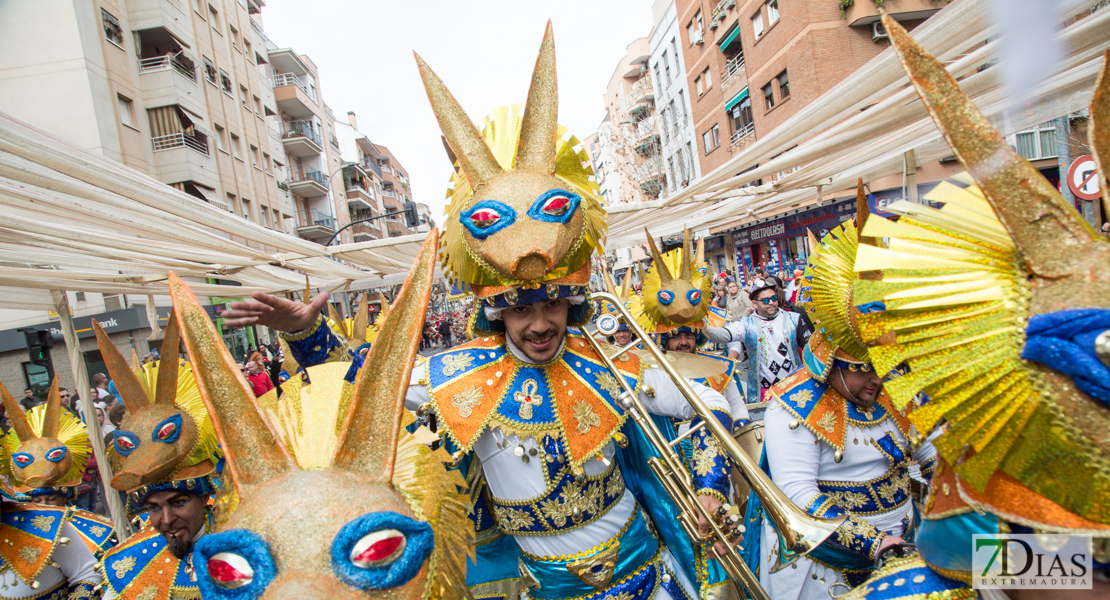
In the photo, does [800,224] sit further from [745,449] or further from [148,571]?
[148,571]

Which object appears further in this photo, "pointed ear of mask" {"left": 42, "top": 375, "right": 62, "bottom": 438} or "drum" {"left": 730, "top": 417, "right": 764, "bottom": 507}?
"pointed ear of mask" {"left": 42, "top": 375, "right": 62, "bottom": 438}

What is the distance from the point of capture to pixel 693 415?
2.44 m

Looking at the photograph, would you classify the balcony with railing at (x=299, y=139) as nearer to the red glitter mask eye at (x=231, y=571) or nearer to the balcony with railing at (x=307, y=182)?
the balcony with railing at (x=307, y=182)

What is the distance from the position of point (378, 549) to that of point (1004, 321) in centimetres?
128

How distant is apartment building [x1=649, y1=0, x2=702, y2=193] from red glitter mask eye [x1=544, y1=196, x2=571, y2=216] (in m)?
30.3

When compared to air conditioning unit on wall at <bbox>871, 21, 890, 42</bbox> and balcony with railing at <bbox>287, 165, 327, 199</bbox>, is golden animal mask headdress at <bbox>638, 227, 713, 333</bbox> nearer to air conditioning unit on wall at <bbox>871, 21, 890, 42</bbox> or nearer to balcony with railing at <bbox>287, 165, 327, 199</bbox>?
air conditioning unit on wall at <bbox>871, 21, 890, 42</bbox>

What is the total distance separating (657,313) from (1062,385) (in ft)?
15.0

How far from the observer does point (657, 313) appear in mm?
5430

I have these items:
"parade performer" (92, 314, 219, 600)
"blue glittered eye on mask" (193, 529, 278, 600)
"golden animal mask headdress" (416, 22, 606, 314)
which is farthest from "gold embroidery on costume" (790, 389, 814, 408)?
"parade performer" (92, 314, 219, 600)

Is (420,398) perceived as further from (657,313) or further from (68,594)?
(657,313)

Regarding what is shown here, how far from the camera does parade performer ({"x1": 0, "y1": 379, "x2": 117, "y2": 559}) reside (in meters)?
3.44

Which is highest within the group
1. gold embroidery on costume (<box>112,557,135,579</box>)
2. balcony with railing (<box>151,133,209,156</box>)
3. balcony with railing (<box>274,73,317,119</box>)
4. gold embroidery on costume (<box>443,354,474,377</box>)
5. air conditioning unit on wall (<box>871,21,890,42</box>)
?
balcony with railing (<box>274,73,317,119</box>)

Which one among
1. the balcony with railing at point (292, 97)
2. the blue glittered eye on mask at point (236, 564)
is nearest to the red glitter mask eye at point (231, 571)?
the blue glittered eye on mask at point (236, 564)

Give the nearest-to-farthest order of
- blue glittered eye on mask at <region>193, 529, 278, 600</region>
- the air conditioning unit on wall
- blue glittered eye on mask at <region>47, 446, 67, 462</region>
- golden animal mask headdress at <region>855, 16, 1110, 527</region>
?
1. golden animal mask headdress at <region>855, 16, 1110, 527</region>
2. blue glittered eye on mask at <region>193, 529, 278, 600</region>
3. blue glittered eye on mask at <region>47, 446, 67, 462</region>
4. the air conditioning unit on wall
